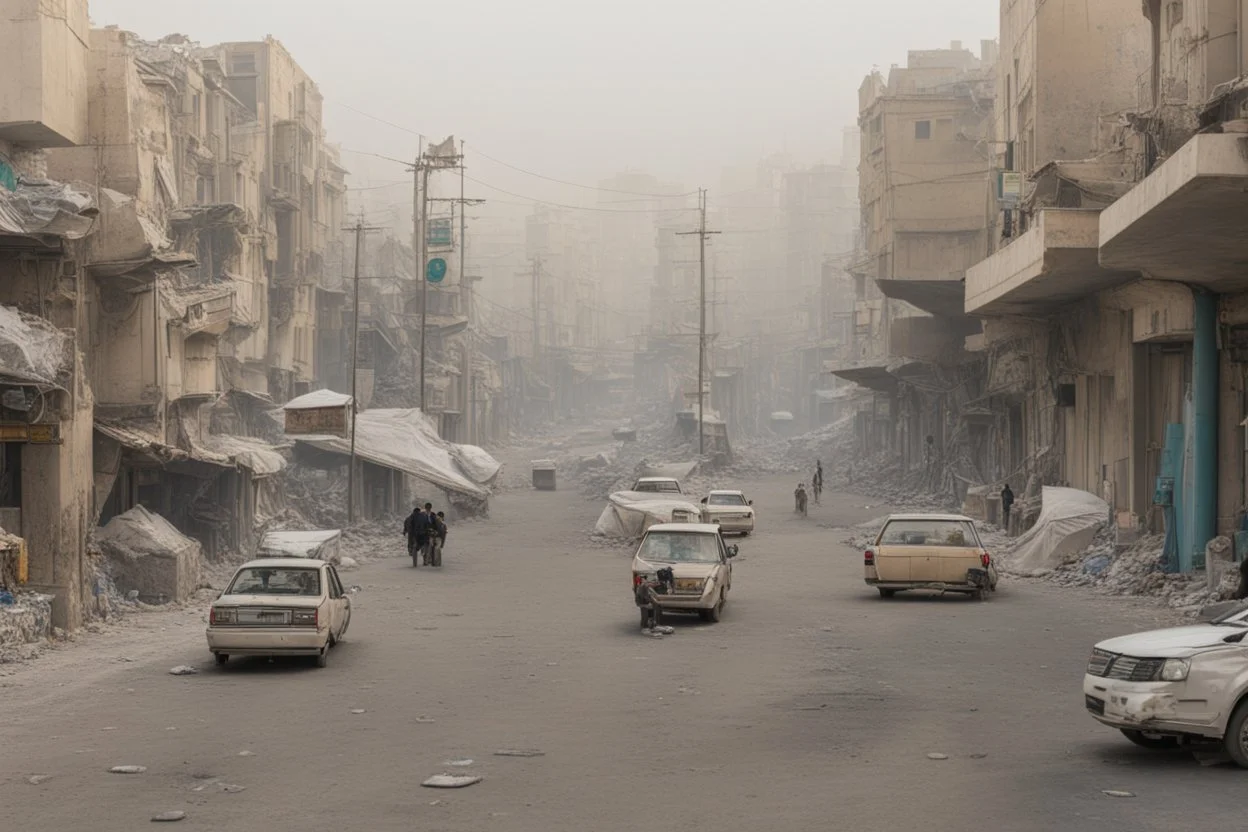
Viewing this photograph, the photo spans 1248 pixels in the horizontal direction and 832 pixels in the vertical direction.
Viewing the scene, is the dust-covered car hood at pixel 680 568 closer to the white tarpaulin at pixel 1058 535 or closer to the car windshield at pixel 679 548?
the car windshield at pixel 679 548

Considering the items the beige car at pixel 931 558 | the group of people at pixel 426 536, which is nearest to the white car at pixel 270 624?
the beige car at pixel 931 558

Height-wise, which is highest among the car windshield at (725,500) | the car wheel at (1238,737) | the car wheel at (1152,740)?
the car windshield at (725,500)

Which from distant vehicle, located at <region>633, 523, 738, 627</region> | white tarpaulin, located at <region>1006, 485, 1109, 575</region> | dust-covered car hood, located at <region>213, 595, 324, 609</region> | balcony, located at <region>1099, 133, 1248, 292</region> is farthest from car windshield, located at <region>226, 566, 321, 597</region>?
white tarpaulin, located at <region>1006, 485, 1109, 575</region>

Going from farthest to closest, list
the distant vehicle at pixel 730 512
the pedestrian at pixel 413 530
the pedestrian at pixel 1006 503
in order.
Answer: the distant vehicle at pixel 730 512 → the pedestrian at pixel 1006 503 → the pedestrian at pixel 413 530

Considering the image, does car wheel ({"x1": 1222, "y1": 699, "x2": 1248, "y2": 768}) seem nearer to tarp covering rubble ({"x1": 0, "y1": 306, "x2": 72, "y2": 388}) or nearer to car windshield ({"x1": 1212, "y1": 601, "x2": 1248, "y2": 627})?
car windshield ({"x1": 1212, "y1": 601, "x2": 1248, "y2": 627})

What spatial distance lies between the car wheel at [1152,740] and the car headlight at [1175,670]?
0.86m

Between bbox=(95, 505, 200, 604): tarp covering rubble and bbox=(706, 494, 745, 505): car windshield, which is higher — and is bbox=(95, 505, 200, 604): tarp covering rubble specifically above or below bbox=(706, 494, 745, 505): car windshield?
below

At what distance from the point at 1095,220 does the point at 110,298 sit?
20867 mm

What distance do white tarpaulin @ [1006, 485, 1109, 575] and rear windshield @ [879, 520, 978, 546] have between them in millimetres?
6830

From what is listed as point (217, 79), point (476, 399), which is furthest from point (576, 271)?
point (217, 79)

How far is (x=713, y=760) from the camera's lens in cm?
1280

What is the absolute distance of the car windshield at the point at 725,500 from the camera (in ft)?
157

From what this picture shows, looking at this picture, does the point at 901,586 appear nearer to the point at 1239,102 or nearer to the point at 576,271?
the point at 1239,102

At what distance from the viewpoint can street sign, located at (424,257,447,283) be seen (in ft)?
218
